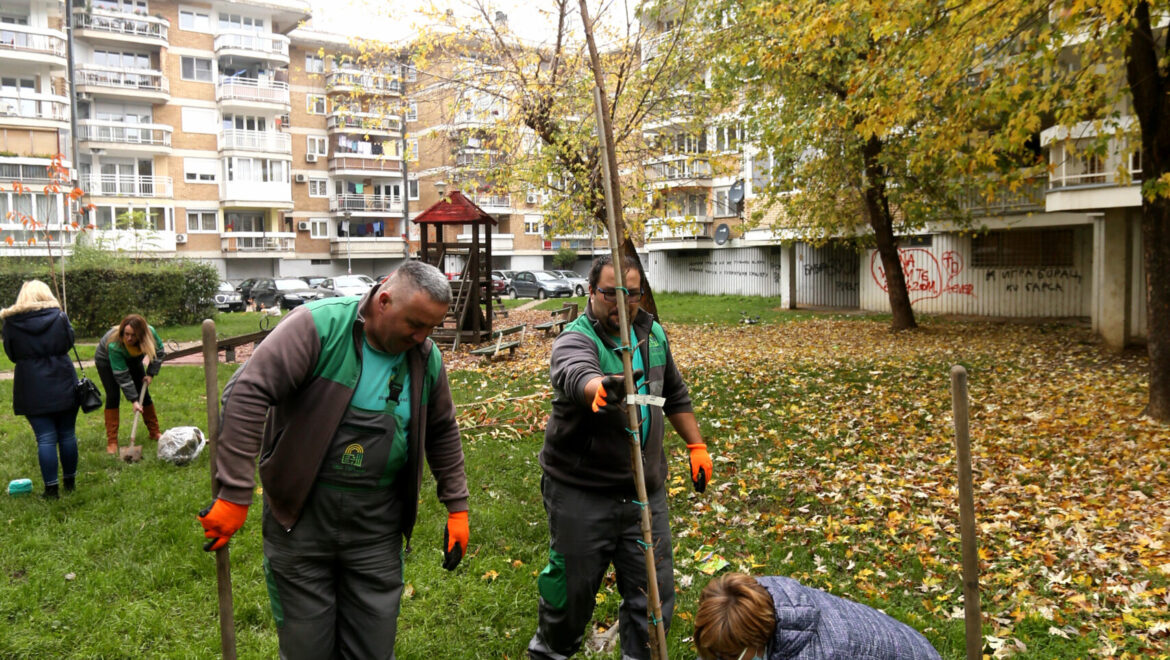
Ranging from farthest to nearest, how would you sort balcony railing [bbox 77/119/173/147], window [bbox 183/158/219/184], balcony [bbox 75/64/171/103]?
window [bbox 183/158/219/184], balcony railing [bbox 77/119/173/147], balcony [bbox 75/64/171/103]

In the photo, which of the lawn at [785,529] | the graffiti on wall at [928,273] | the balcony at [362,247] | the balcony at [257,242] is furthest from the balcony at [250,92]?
the lawn at [785,529]

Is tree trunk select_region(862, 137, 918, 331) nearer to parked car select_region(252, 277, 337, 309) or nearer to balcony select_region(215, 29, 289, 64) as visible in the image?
parked car select_region(252, 277, 337, 309)

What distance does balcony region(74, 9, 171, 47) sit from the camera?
39250 mm

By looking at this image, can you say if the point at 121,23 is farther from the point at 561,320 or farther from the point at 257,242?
the point at 561,320

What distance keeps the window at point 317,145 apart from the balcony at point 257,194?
3.43 m

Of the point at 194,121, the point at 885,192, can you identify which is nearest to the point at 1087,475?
the point at 885,192

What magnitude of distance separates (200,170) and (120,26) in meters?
7.51

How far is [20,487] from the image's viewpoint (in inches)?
272

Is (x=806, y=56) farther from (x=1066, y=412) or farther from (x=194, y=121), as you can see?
(x=194, y=121)

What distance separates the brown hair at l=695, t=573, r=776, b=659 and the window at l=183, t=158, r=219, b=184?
4635 cm

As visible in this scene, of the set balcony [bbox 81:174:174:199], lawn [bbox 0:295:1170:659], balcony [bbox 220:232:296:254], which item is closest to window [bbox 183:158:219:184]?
balcony [bbox 81:174:174:199]

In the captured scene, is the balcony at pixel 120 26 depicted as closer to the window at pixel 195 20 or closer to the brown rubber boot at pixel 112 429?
the window at pixel 195 20

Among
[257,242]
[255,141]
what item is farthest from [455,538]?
[257,242]

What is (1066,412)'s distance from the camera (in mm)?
9312
